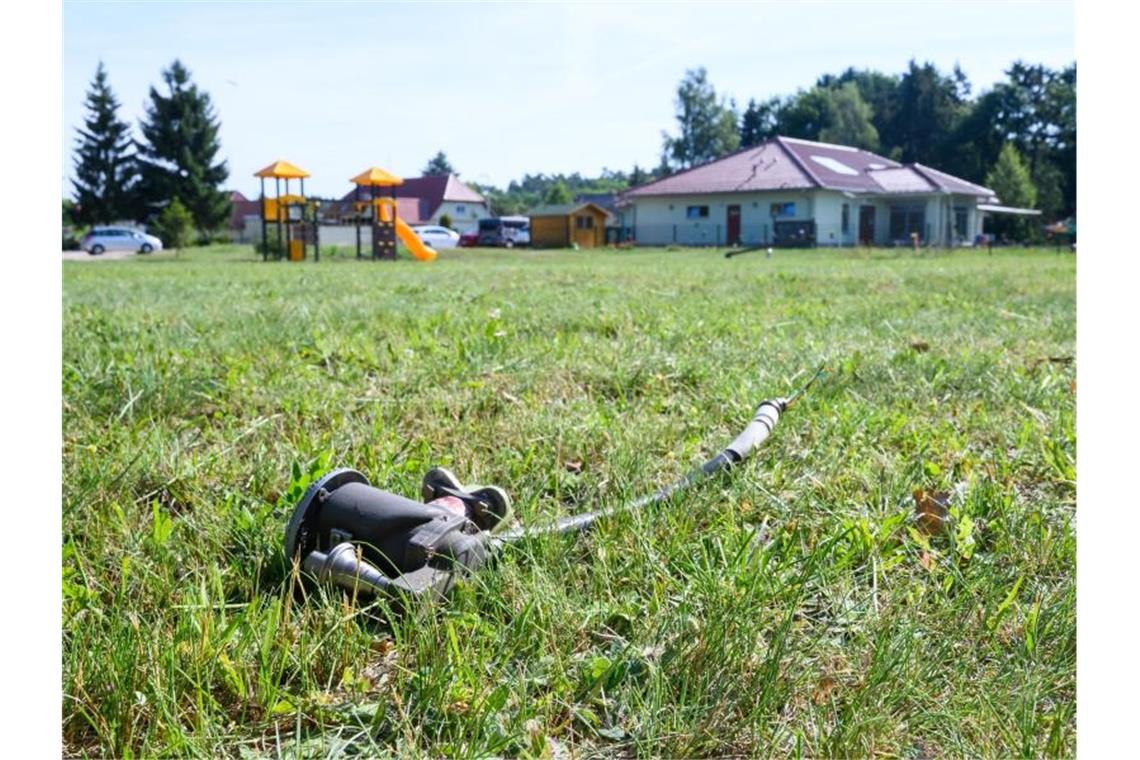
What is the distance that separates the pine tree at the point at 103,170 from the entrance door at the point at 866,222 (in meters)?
38.7

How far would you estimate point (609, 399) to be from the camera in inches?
138

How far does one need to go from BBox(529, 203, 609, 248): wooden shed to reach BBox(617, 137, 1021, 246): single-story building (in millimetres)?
2702

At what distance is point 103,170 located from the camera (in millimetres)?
53188

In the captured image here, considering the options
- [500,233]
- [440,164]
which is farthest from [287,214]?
[440,164]

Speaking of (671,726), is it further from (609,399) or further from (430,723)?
(609,399)

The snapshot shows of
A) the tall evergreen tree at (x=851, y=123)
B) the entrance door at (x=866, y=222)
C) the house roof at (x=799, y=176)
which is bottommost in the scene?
the entrance door at (x=866, y=222)

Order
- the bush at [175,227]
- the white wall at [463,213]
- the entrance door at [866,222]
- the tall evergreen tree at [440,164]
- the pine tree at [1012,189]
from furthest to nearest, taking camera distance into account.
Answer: the tall evergreen tree at [440,164] < the white wall at [463,213] < the pine tree at [1012,189] < the entrance door at [866,222] < the bush at [175,227]

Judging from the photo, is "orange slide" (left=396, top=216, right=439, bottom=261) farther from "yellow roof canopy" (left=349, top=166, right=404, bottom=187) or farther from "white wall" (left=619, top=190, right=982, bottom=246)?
"white wall" (left=619, top=190, right=982, bottom=246)

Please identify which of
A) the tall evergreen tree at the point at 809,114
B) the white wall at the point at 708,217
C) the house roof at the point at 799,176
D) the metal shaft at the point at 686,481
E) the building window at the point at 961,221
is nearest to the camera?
the metal shaft at the point at 686,481

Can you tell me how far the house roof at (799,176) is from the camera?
145ft

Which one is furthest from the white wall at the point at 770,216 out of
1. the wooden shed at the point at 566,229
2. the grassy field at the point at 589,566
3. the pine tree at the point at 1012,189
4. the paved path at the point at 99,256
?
the grassy field at the point at 589,566

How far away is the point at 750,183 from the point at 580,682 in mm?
44983

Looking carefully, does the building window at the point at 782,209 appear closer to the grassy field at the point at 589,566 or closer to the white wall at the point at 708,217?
the white wall at the point at 708,217

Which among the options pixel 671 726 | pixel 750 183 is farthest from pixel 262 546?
pixel 750 183
